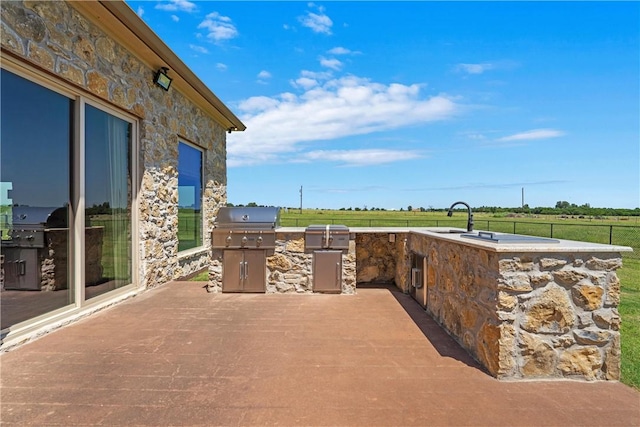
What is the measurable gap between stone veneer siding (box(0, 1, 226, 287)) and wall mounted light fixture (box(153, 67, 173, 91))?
3.6 inches

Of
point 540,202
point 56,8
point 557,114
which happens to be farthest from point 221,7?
point 540,202

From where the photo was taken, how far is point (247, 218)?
4.84 meters

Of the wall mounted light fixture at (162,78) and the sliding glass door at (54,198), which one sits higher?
the wall mounted light fixture at (162,78)

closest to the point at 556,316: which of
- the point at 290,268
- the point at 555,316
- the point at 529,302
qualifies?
the point at 555,316

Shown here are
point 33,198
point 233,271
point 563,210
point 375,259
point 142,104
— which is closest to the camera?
point 33,198

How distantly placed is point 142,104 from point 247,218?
2265mm

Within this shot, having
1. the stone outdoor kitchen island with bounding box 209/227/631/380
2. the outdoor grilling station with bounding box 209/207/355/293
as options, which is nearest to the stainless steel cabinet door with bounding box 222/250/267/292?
the outdoor grilling station with bounding box 209/207/355/293

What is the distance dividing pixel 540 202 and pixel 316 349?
59284mm

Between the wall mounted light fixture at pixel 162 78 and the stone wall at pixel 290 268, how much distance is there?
9.09ft

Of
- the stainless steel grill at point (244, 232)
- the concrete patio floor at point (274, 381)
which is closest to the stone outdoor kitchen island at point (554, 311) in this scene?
the concrete patio floor at point (274, 381)

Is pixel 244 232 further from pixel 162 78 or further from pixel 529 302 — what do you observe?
pixel 529 302

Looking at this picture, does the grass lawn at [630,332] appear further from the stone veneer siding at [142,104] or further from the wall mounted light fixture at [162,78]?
the wall mounted light fixture at [162,78]

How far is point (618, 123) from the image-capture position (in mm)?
9359

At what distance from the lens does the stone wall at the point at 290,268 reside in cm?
477
